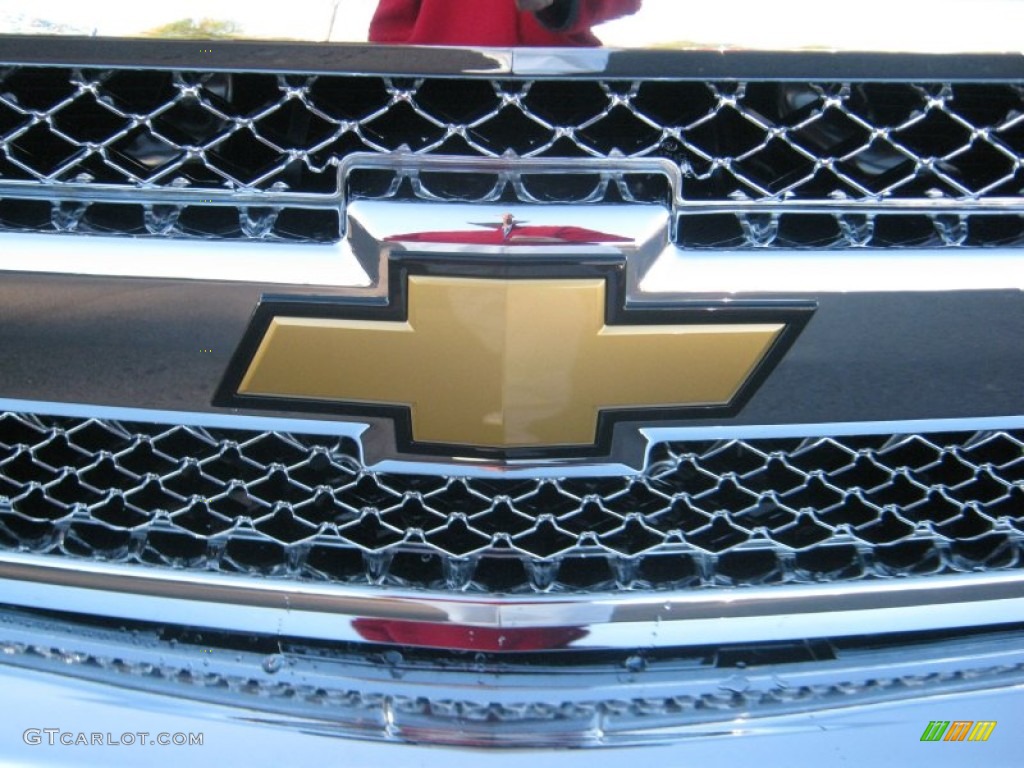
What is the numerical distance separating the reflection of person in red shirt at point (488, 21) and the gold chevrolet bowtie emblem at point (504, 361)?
258 millimetres

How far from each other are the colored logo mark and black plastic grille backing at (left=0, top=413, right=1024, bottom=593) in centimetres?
19

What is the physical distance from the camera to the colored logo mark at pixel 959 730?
3.88 ft

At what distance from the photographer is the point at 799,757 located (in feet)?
3.80

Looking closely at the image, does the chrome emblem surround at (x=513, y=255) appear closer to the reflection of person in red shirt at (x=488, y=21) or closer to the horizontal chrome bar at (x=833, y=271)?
the horizontal chrome bar at (x=833, y=271)

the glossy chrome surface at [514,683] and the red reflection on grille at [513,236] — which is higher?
the red reflection on grille at [513,236]

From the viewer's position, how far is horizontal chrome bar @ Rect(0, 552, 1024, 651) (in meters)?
1.21

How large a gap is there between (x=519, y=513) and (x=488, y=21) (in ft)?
1.99

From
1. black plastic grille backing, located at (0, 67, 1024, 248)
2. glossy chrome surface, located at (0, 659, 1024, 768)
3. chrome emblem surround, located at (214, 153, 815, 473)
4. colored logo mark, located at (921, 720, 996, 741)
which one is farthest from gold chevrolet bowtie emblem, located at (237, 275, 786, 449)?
colored logo mark, located at (921, 720, 996, 741)

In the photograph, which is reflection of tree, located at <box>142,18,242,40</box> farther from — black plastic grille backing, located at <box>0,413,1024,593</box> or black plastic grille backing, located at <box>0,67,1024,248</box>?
black plastic grille backing, located at <box>0,413,1024,593</box>

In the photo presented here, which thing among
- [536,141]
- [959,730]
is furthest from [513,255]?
[959,730]

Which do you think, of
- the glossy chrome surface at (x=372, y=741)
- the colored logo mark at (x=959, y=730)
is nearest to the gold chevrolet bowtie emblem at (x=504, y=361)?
the glossy chrome surface at (x=372, y=741)

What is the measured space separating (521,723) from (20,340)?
0.77 m

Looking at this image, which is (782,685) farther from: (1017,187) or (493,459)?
(1017,187)

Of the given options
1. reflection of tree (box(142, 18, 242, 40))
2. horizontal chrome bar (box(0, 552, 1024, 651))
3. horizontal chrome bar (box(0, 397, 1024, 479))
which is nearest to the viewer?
reflection of tree (box(142, 18, 242, 40))
